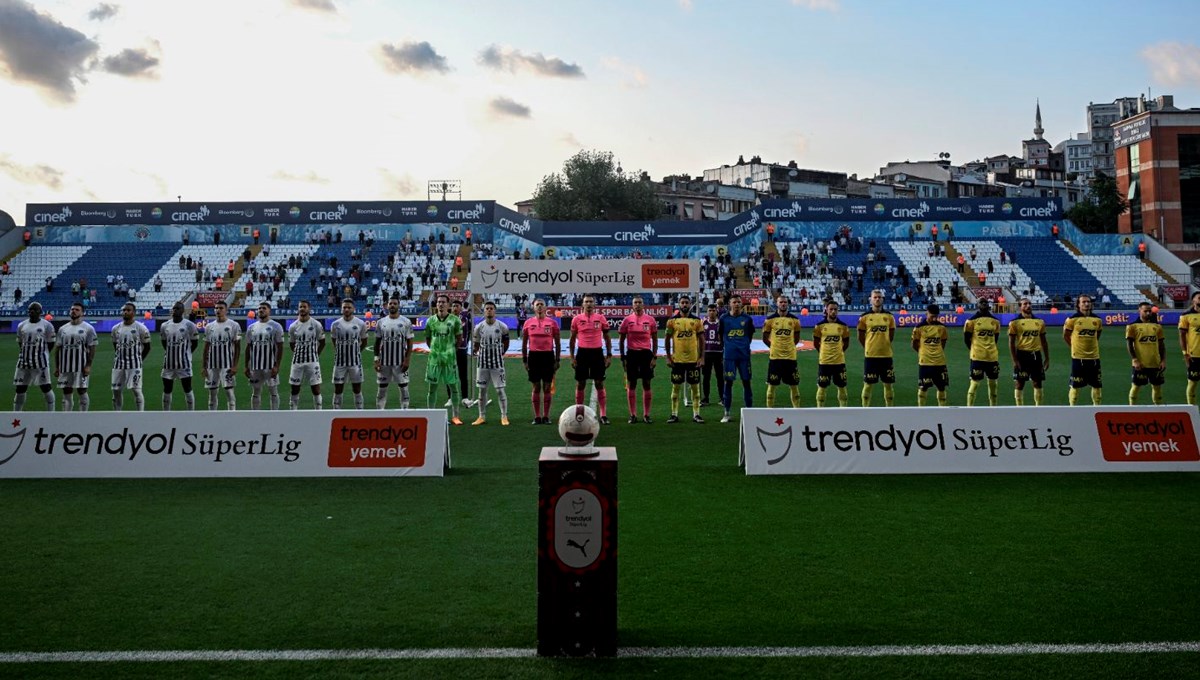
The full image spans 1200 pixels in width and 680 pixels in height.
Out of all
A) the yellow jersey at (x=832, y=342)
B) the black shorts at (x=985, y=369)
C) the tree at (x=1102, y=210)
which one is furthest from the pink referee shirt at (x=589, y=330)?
the tree at (x=1102, y=210)

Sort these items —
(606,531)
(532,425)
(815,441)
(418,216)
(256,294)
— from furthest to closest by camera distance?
(418,216) → (256,294) → (532,425) → (815,441) → (606,531)

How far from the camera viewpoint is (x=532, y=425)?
14.8 metres

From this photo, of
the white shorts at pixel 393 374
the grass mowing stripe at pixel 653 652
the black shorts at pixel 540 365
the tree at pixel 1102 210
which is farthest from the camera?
the tree at pixel 1102 210

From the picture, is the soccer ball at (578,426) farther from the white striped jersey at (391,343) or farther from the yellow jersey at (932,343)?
the yellow jersey at (932,343)

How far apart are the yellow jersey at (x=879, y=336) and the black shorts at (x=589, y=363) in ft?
14.4

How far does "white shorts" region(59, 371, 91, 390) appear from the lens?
14.8m

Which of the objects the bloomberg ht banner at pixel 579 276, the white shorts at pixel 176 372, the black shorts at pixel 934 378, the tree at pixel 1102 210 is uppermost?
the tree at pixel 1102 210

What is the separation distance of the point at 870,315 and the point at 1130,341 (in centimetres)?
447

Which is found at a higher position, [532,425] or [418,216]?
[418,216]

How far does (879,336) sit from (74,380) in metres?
13.5

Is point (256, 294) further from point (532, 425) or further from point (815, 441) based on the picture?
point (815, 441)

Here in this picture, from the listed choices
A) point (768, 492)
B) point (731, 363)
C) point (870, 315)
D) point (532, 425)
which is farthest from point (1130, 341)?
point (532, 425)

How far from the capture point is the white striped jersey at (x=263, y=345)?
15.0 meters

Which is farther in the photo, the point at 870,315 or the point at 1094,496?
the point at 870,315
